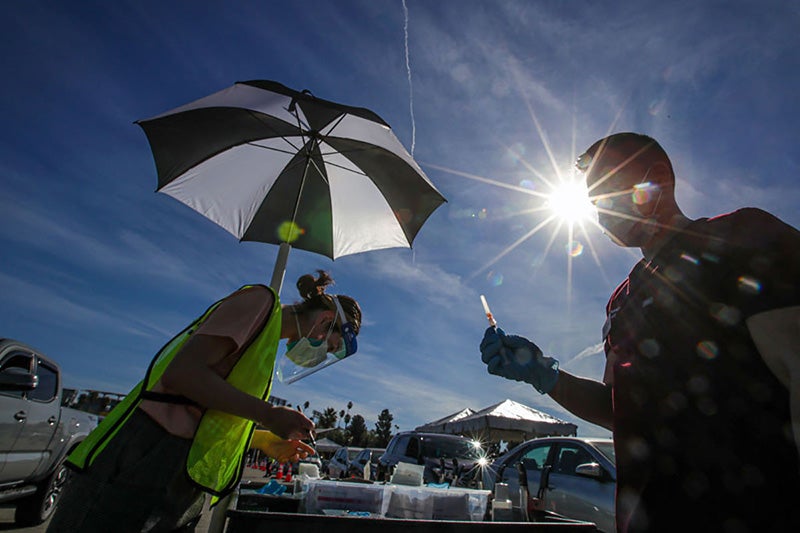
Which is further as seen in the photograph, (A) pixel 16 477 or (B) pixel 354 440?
(B) pixel 354 440

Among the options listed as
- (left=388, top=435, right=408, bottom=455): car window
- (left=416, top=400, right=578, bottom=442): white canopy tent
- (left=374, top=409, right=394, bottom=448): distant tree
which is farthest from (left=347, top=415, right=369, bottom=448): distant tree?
(left=388, top=435, right=408, bottom=455): car window

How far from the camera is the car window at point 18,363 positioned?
13.8 ft

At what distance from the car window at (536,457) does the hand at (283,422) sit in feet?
19.1

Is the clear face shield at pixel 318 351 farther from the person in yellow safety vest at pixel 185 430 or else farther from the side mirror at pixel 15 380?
the side mirror at pixel 15 380

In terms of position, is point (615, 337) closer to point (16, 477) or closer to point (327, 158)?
point (327, 158)

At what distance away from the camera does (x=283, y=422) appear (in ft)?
4.45

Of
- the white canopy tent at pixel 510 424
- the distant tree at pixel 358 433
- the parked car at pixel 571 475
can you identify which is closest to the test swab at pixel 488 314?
the parked car at pixel 571 475

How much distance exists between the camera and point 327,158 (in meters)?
3.60

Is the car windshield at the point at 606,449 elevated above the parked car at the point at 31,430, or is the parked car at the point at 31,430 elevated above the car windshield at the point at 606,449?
the car windshield at the point at 606,449

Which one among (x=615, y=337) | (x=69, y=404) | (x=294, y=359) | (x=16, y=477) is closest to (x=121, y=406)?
(x=294, y=359)

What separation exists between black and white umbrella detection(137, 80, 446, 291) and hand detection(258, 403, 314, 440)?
82.2 inches

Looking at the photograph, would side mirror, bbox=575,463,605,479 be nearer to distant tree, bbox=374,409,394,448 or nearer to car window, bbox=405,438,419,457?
car window, bbox=405,438,419,457

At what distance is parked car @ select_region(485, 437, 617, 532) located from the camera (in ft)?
15.3

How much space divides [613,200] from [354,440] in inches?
2289
